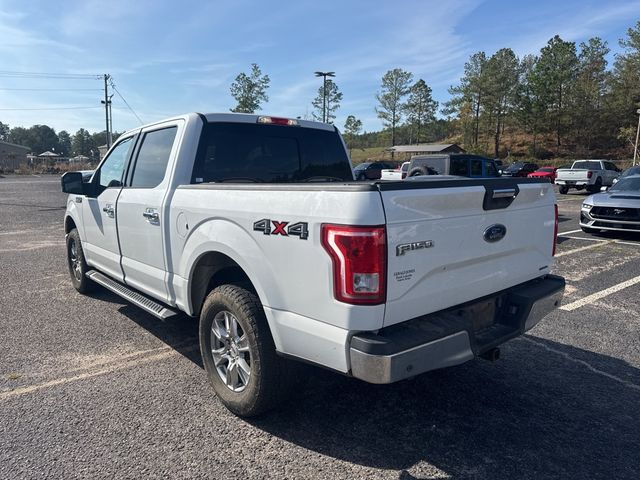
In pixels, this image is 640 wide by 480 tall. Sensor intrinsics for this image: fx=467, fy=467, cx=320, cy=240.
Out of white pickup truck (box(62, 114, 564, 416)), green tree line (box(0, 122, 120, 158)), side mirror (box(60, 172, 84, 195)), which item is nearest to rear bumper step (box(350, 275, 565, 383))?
white pickup truck (box(62, 114, 564, 416))

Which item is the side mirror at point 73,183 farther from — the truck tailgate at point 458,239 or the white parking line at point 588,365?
the white parking line at point 588,365

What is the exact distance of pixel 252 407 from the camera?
290 cm

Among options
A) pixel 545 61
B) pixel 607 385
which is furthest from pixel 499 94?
pixel 607 385

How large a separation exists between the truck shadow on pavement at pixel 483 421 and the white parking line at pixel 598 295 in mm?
1587

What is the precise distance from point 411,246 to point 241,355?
1.38 m

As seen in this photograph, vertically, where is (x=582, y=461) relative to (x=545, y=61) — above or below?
below

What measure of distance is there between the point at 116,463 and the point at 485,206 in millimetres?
2608

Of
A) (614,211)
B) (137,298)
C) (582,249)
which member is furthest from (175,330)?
(614,211)

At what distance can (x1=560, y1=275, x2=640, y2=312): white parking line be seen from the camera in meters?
5.54

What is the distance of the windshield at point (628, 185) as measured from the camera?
423 inches

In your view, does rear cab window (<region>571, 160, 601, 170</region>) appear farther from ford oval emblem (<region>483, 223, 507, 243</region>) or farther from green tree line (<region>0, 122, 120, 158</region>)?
green tree line (<region>0, 122, 120, 158</region>)

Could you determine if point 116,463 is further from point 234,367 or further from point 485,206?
point 485,206

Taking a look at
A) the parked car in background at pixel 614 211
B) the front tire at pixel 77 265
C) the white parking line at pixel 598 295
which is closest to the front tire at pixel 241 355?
the front tire at pixel 77 265

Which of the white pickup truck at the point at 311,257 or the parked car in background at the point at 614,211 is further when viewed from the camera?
the parked car in background at the point at 614,211
